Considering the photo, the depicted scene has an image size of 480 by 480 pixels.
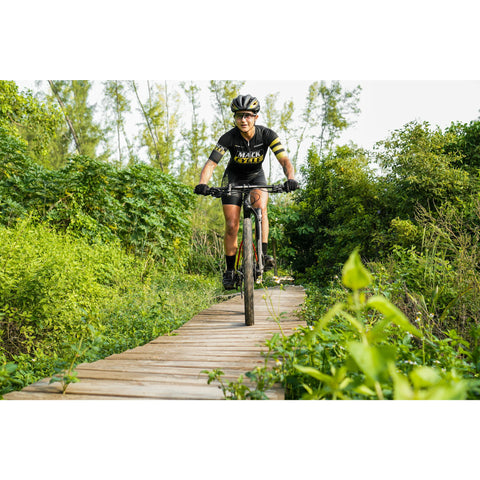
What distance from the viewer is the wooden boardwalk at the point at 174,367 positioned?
1.53 m

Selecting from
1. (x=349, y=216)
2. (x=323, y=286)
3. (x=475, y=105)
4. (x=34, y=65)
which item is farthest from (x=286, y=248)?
(x=34, y=65)

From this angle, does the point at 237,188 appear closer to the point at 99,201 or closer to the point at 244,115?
the point at 244,115

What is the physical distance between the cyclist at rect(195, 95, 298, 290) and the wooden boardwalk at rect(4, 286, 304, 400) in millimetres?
880

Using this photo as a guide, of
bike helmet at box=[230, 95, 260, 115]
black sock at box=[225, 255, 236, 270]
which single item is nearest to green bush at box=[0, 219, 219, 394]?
black sock at box=[225, 255, 236, 270]

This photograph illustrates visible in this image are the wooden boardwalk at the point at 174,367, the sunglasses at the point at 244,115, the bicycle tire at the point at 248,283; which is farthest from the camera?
the sunglasses at the point at 244,115

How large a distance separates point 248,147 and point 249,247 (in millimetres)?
1054

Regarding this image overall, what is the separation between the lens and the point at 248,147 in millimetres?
3443

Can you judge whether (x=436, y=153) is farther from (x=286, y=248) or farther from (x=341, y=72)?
(x=286, y=248)

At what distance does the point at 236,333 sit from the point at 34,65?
254 cm

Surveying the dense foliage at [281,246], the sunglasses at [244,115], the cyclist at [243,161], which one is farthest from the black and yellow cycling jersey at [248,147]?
the dense foliage at [281,246]

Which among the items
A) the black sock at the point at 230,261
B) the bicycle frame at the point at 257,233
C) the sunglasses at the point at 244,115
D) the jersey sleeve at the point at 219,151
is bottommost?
the black sock at the point at 230,261

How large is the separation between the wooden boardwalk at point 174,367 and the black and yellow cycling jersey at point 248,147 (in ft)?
4.97

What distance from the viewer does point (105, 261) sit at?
4.27 m

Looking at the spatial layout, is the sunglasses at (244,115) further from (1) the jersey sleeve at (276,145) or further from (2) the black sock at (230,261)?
(2) the black sock at (230,261)
